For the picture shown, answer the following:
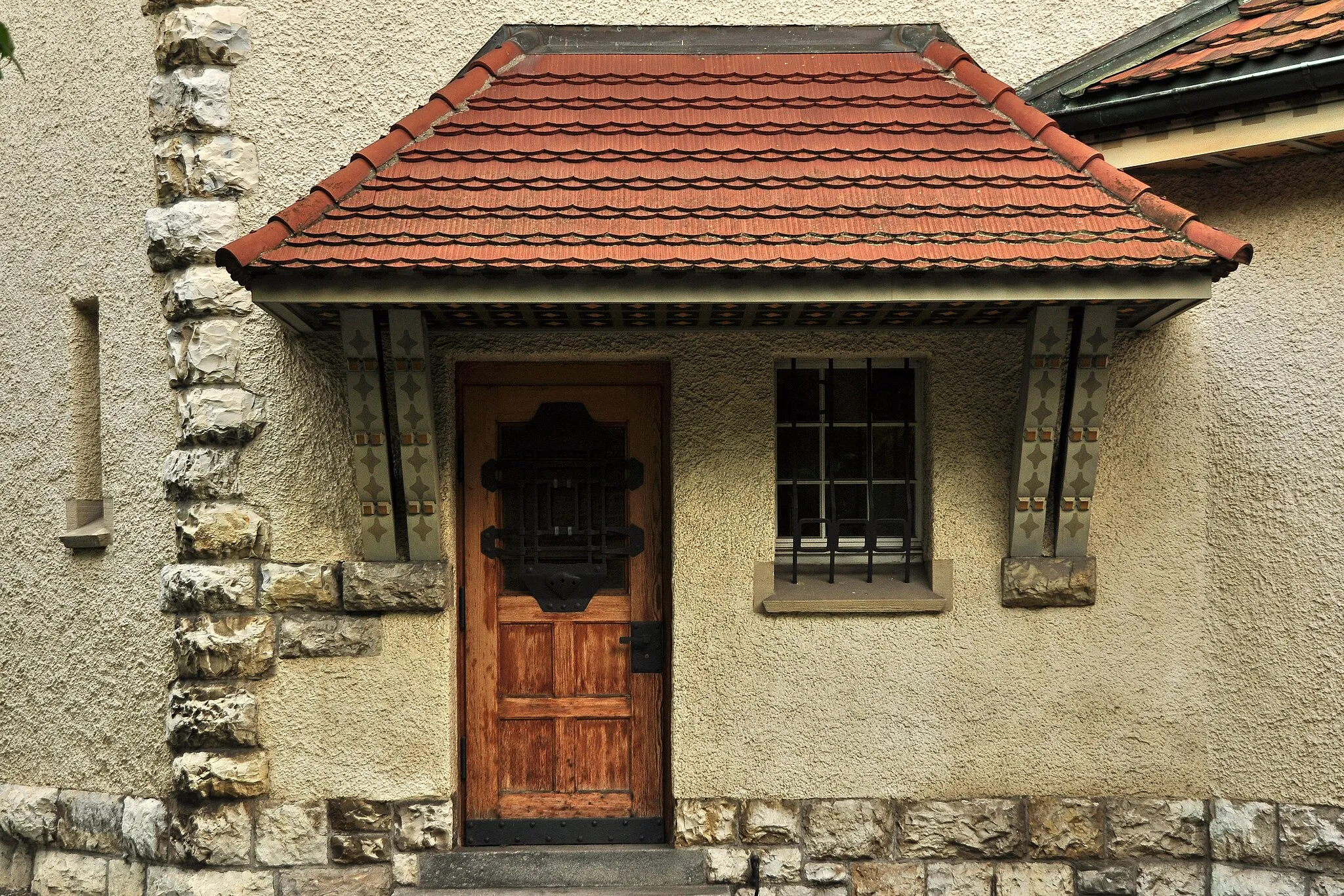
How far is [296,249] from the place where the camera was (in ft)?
12.5

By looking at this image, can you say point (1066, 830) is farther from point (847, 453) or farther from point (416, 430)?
point (416, 430)

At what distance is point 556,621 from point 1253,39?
3.74 metres

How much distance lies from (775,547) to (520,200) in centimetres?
184

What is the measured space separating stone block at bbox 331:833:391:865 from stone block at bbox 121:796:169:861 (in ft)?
2.57

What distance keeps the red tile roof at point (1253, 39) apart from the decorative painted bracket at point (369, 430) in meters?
3.19

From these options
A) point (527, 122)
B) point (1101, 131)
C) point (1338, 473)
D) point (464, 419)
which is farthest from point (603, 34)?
point (1338, 473)

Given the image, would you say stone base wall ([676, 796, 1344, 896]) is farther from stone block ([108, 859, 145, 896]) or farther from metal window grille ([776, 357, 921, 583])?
stone block ([108, 859, 145, 896])

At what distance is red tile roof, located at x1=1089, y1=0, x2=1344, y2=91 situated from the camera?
412 centimetres

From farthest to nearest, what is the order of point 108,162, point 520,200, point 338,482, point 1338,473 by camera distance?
point 108,162, point 338,482, point 1338,473, point 520,200

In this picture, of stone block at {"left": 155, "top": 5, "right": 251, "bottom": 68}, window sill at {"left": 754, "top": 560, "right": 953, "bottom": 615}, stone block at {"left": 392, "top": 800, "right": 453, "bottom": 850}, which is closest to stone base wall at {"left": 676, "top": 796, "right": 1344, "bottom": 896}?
window sill at {"left": 754, "top": 560, "right": 953, "bottom": 615}

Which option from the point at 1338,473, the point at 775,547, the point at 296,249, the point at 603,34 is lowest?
the point at 775,547

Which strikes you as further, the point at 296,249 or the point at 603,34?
the point at 603,34

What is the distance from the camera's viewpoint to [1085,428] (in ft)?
14.4

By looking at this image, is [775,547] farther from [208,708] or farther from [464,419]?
[208,708]
